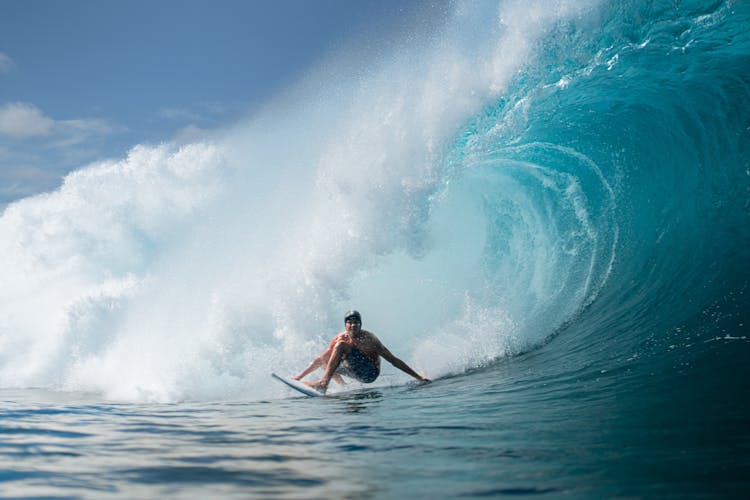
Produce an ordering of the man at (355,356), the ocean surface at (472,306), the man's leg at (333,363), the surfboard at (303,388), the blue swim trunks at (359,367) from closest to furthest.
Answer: the ocean surface at (472,306) → the surfboard at (303,388) → the man's leg at (333,363) → the man at (355,356) → the blue swim trunks at (359,367)

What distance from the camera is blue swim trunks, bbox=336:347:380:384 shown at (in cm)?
798

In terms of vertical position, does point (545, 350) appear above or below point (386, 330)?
below

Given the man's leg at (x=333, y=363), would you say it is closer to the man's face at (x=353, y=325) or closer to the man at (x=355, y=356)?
→ the man at (x=355, y=356)

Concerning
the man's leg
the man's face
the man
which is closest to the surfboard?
the man's leg

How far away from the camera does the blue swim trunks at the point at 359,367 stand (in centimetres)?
798

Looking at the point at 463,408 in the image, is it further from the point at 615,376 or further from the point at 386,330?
the point at 386,330

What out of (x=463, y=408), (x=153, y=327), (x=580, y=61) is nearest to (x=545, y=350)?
(x=463, y=408)

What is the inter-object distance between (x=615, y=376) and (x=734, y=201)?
496cm

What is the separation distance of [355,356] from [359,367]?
21 centimetres

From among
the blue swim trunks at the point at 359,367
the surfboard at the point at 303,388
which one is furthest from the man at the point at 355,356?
the surfboard at the point at 303,388

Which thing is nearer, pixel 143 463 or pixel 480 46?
pixel 143 463

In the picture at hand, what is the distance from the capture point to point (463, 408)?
4.98m

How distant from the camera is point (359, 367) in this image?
8.08 meters

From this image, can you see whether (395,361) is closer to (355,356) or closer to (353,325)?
(355,356)
